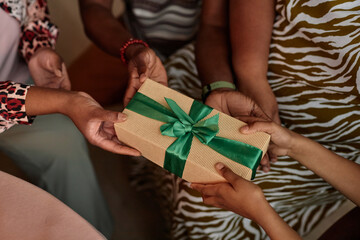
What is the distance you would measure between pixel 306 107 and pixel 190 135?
0.42 m

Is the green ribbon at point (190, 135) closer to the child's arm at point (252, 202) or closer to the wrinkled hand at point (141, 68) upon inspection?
the child's arm at point (252, 202)

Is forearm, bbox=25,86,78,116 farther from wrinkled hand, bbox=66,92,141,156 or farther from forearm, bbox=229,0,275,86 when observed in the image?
forearm, bbox=229,0,275,86

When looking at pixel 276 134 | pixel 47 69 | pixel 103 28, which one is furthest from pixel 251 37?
pixel 47 69

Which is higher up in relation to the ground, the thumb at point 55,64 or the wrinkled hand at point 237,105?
A: the wrinkled hand at point 237,105

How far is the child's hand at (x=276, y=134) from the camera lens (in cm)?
82

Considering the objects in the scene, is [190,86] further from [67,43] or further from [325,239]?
[67,43]

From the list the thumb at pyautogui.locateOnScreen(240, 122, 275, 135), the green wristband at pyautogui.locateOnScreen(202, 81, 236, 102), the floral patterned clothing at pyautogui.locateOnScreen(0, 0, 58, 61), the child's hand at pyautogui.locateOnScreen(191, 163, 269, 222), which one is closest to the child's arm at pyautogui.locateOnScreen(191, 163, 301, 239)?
the child's hand at pyautogui.locateOnScreen(191, 163, 269, 222)

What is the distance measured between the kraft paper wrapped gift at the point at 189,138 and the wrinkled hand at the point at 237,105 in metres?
0.15

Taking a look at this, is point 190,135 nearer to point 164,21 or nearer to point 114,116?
point 114,116

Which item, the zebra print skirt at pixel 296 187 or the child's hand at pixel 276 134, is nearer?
the child's hand at pixel 276 134

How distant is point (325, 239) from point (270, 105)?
1.33ft

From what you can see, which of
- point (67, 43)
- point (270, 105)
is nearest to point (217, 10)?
point (270, 105)

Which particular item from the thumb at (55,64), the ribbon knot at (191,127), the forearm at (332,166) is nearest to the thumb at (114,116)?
the ribbon knot at (191,127)

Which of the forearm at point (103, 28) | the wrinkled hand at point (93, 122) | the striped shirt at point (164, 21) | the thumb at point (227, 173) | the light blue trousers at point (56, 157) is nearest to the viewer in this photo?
the thumb at point (227, 173)
